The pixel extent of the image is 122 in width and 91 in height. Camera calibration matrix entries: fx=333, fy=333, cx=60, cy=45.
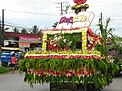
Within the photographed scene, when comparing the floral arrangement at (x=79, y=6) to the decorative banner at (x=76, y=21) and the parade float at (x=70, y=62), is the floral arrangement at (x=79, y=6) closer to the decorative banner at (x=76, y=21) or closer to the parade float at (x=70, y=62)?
the decorative banner at (x=76, y=21)

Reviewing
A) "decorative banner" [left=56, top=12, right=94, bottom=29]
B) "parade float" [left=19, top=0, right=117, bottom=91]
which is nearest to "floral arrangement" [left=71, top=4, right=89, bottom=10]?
"decorative banner" [left=56, top=12, right=94, bottom=29]

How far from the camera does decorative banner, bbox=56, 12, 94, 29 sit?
1391 centimetres

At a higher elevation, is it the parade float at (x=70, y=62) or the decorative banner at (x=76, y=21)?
the decorative banner at (x=76, y=21)


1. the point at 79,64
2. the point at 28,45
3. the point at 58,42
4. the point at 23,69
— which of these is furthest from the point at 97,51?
the point at 28,45

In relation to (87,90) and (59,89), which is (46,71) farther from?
(87,90)

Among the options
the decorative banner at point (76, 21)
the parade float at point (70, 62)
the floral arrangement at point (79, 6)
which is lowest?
the parade float at point (70, 62)

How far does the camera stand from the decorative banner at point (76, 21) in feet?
45.6

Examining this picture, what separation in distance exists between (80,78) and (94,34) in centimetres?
212

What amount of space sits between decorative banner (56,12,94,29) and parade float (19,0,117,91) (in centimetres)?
119

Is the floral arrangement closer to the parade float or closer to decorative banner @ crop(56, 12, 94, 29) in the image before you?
decorative banner @ crop(56, 12, 94, 29)

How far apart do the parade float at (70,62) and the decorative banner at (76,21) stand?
1.19 metres

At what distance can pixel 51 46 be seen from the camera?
13086 millimetres

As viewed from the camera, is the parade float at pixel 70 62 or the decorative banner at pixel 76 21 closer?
the parade float at pixel 70 62

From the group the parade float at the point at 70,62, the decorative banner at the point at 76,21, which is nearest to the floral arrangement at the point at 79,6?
the decorative banner at the point at 76,21
